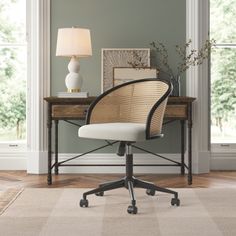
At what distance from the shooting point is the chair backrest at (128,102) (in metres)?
3.62

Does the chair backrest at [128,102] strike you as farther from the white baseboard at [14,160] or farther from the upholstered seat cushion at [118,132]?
the white baseboard at [14,160]

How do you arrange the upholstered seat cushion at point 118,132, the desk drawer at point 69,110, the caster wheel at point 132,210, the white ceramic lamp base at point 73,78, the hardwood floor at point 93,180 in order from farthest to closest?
1. the white ceramic lamp base at point 73,78
2. the desk drawer at point 69,110
3. the hardwood floor at point 93,180
4. the upholstered seat cushion at point 118,132
5. the caster wheel at point 132,210

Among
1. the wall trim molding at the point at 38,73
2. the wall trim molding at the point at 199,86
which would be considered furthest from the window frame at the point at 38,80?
the wall trim molding at the point at 199,86

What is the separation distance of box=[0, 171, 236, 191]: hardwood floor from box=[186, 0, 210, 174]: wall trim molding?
19 centimetres

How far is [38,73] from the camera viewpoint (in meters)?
4.58

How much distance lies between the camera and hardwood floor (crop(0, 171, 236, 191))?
4.02 metres

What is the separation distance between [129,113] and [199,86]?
1.13 metres

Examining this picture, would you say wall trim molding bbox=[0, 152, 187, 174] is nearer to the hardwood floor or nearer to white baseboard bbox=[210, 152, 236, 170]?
the hardwood floor

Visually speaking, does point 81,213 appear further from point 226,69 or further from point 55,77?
point 226,69

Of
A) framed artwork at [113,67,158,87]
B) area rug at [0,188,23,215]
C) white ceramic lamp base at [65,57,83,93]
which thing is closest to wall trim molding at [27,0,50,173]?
white ceramic lamp base at [65,57,83,93]

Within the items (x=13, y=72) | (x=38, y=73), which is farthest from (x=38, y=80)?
(x=13, y=72)

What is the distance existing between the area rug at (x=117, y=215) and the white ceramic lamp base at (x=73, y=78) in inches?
37.0

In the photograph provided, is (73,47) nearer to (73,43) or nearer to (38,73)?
(73,43)

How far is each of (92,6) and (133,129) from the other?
73.2 inches
